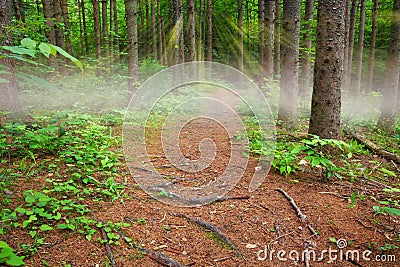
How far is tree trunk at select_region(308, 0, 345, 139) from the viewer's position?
15.2 feet

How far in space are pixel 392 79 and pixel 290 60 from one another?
447 centimetres

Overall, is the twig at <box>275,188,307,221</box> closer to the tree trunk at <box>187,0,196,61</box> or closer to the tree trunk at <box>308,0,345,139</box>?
the tree trunk at <box>308,0,345,139</box>

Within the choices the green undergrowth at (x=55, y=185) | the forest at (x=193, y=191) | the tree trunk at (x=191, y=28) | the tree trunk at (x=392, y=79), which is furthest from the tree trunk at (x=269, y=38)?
the green undergrowth at (x=55, y=185)

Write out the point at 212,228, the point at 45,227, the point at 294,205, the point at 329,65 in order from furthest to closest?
the point at 329,65 < the point at 294,205 < the point at 212,228 < the point at 45,227

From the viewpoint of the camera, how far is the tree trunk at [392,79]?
8930mm

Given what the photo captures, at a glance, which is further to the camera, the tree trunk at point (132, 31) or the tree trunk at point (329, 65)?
Result: the tree trunk at point (132, 31)

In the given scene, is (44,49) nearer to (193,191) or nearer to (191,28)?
(193,191)

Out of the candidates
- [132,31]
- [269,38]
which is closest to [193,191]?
[132,31]

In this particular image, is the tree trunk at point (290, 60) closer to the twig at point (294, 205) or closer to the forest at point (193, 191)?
the forest at point (193, 191)

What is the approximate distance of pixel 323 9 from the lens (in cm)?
473

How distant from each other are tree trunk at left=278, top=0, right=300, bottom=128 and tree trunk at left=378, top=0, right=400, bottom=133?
3.76m

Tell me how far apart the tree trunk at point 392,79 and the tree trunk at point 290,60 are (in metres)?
3.76

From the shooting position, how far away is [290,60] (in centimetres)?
801

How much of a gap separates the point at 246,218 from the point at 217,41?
98.7ft
